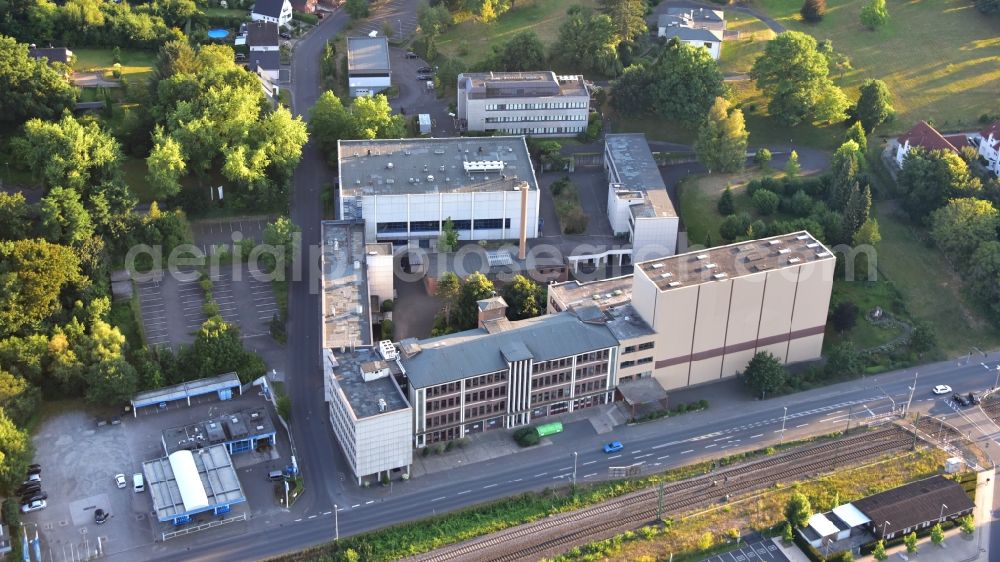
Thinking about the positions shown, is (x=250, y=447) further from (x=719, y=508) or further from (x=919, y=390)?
(x=919, y=390)

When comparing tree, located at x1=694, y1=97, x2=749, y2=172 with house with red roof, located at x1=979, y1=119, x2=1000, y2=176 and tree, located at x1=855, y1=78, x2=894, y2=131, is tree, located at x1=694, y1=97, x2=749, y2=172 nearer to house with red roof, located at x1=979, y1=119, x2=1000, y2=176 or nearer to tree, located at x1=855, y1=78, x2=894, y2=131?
tree, located at x1=855, y1=78, x2=894, y2=131

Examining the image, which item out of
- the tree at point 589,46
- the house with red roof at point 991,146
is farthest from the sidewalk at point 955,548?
the tree at point 589,46

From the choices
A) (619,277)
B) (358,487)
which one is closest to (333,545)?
(358,487)

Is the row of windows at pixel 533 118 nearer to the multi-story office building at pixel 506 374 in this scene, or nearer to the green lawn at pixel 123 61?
the multi-story office building at pixel 506 374

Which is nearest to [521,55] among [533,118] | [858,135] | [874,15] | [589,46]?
[589,46]

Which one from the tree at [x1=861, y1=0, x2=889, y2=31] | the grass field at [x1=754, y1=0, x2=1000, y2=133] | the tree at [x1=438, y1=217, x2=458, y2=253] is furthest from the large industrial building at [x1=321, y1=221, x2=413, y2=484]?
the tree at [x1=861, y1=0, x2=889, y2=31]

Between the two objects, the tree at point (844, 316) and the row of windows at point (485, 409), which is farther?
the tree at point (844, 316)

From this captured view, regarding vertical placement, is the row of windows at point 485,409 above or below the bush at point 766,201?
below
